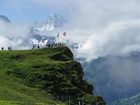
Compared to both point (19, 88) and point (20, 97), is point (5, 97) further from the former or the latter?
point (19, 88)

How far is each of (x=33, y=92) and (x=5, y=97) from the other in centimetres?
4990

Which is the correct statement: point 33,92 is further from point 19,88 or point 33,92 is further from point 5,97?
point 5,97

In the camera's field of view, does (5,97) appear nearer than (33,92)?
Yes

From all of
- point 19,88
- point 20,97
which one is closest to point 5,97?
point 20,97

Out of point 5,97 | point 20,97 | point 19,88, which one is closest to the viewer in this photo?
point 5,97

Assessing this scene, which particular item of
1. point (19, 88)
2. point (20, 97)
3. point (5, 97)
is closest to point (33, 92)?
point (19, 88)

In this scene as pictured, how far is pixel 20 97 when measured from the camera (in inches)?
6216

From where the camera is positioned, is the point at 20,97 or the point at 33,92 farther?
the point at 33,92

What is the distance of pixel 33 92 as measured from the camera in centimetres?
19412

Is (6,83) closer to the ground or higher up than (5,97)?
higher up

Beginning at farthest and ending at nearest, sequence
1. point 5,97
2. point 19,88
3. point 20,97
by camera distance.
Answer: point 19,88, point 20,97, point 5,97

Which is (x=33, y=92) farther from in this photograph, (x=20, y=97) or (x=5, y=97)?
(x=5, y=97)

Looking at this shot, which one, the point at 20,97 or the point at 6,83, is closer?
the point at 20,97

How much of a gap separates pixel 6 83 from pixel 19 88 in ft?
Answer: 21.6
